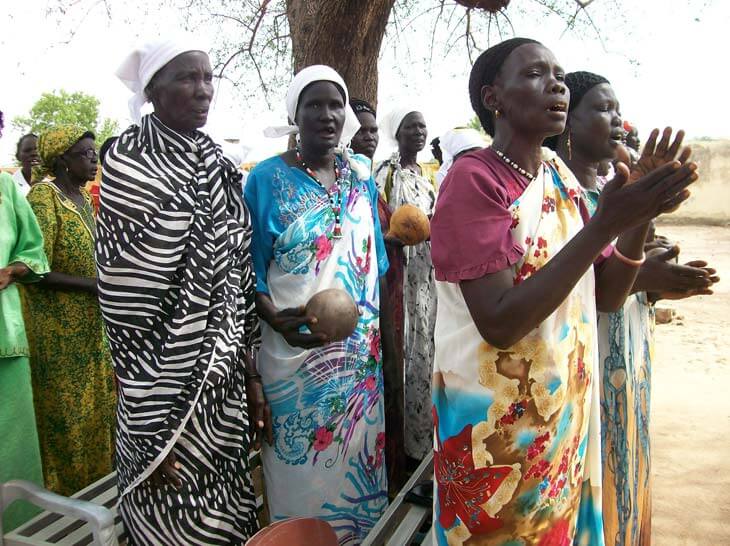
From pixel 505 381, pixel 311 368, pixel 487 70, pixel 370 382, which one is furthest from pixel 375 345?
pixel 487 70


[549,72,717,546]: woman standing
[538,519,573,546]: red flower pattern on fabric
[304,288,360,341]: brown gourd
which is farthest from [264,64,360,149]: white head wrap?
[538,519,573,546]: red flower pattern on fabric

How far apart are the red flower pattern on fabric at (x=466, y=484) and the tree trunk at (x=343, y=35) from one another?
13.6ft

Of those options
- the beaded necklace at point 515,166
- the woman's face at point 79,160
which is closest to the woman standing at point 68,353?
the woman's face at point 79,160

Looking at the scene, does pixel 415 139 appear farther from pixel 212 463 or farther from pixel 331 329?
pixel 212 463

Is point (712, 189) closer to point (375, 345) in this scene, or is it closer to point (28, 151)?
point (28, 151)

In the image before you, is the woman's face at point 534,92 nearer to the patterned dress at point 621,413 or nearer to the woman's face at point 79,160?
the patterned dress at point 621,413

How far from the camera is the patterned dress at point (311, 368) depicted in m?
2.46

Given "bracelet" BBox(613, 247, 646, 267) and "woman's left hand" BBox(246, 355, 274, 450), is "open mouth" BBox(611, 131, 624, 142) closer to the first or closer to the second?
"bracelet" BBox(613, 247, 646, 267)

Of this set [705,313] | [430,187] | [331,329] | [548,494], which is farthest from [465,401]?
[705,313]

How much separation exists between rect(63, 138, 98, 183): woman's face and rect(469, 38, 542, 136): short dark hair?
2778mm

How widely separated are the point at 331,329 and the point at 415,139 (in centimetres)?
240

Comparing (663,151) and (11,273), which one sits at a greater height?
(663,151)

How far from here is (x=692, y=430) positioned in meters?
5.04

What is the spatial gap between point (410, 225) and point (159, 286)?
147 centimetres
